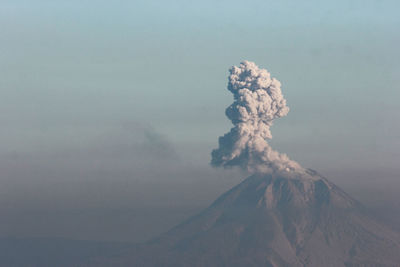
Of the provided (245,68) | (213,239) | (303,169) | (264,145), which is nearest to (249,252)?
(213,239)

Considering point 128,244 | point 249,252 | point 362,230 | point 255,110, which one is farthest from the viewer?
point 128,244

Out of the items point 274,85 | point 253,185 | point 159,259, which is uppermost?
point 274,85

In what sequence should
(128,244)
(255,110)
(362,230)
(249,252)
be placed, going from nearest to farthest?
(255,110)
(249,252)
(362,230)
(128,244)

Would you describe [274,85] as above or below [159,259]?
above

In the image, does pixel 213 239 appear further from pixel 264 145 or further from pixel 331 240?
pixel 264 145

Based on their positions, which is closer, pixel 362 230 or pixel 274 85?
pixel 274 85

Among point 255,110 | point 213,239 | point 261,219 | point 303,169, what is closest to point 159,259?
point 213,239

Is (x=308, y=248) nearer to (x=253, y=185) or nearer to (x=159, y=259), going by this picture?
(x=253, y=185)
